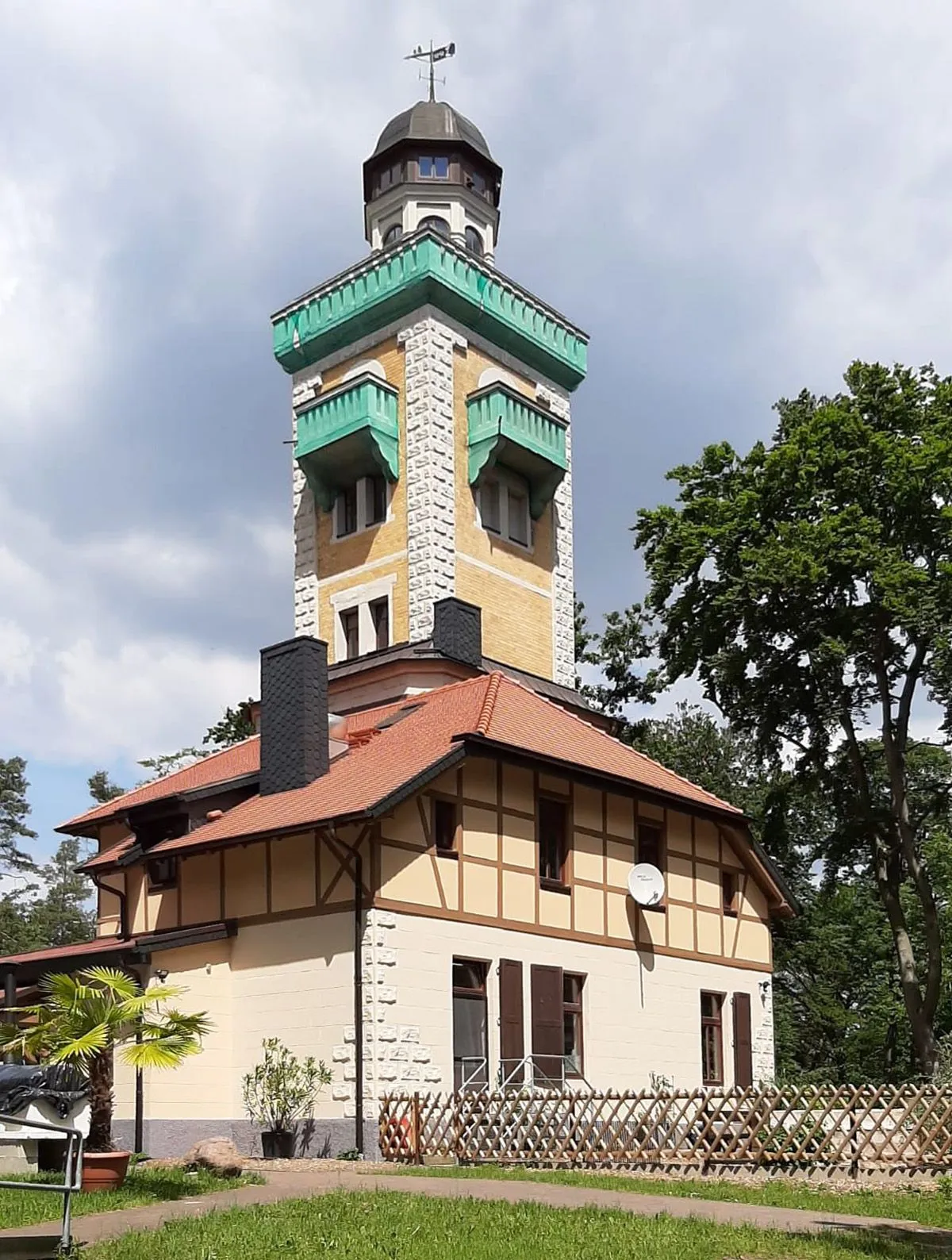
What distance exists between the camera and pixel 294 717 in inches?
989

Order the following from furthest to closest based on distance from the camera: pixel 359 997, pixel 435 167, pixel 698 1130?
pixel 435 167 → pixel 359 997 → pixel 698 1130

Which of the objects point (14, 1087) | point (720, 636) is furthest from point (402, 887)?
point (720, 636)

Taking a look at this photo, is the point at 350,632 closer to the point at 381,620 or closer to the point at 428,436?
the point at 381,620

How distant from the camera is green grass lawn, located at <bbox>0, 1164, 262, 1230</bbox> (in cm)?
1322

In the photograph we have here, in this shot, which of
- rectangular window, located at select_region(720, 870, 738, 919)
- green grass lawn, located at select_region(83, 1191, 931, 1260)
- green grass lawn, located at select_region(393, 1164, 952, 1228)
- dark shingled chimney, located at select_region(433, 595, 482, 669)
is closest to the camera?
green grass lawn, located at select_region(83, 1191, 931, 1260)

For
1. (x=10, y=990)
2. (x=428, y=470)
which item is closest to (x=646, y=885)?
(x=10, y=990)

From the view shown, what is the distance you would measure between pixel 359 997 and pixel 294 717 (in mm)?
5615

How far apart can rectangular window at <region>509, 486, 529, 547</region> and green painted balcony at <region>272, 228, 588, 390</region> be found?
11.3 ft

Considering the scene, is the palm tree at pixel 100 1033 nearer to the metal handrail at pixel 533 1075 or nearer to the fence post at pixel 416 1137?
the fence post at pixel 416 1137

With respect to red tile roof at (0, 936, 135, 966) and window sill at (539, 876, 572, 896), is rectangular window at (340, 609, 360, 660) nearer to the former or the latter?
red tile roof at (0, 936, 135, 966)

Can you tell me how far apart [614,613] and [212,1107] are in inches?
845

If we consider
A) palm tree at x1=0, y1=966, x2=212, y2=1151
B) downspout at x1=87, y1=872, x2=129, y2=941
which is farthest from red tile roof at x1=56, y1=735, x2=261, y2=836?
palm tree at x1=0, y1=966, x2=212, y2=1151

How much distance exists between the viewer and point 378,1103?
2077 centimetres

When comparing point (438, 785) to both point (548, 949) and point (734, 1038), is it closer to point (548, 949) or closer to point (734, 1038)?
point (548, 949)
